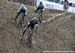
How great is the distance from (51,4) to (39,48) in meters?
18.3

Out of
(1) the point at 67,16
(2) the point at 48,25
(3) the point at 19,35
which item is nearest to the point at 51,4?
(1) the point at 67,16

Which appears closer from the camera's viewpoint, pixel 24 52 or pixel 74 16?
pixel 24 52

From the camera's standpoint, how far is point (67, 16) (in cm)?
3067

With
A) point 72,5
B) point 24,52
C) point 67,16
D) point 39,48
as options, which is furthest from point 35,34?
point 72,5

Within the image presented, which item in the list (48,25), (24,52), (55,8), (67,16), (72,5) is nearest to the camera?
(24,52)

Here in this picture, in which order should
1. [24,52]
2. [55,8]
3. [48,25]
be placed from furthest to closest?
[55,8]
[48,25]
[24,52]

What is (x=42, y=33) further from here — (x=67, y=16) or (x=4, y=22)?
(x=67, y=16)

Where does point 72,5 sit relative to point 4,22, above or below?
below

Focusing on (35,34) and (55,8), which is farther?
(55,8)

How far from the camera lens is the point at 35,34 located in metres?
23.0

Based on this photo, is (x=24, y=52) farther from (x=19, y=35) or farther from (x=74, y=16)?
(x=74, y=16)

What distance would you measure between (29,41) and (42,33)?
3.98 meters

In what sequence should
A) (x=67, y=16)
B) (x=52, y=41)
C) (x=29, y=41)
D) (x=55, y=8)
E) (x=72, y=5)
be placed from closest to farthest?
(x=29, y=41), (x=52, y=41), (x=67, y=16), (x=55, y=8), (x=72, y=5)

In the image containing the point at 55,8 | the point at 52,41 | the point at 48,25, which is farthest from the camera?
the point at 55,8
